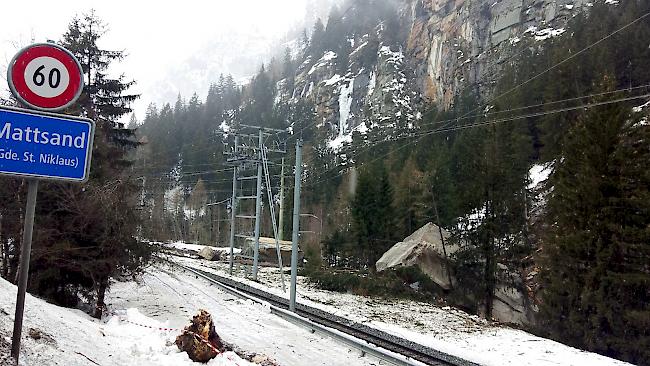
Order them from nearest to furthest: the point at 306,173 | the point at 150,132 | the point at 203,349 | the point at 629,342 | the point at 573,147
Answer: the point at 203,349, the point at 629,342, the point at 573,147, the point at 306,173, the point at 150,132

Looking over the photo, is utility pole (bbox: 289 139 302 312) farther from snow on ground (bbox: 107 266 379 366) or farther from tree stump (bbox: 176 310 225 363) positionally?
tree stump (bbox: 176 310 225 363)

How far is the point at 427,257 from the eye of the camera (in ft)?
99.3

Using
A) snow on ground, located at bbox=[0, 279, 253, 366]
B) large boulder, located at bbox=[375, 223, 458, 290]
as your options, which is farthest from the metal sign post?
large boulder, located at bbox=[375, 223, 458, 290]

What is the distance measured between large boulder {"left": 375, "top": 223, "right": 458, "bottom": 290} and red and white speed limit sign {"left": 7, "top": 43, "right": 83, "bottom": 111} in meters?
26.4

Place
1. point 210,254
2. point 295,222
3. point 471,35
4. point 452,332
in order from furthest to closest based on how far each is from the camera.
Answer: point 471,35 → point 210,254 → point 295,222 → point 452,332

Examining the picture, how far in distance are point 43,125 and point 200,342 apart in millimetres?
5902

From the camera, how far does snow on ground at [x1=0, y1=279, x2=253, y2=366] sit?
5676 mm

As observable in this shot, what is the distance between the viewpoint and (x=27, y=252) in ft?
14.3

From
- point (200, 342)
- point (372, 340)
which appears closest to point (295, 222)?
point (372, 340)

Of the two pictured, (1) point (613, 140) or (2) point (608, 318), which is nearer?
(2) point (608, 318)

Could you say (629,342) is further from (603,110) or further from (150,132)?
(150,132)

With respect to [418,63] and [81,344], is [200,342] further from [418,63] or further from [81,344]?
[418,63]

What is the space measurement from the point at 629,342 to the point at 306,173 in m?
60.4

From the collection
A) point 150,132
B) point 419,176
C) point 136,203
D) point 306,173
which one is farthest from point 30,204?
point 150,132
